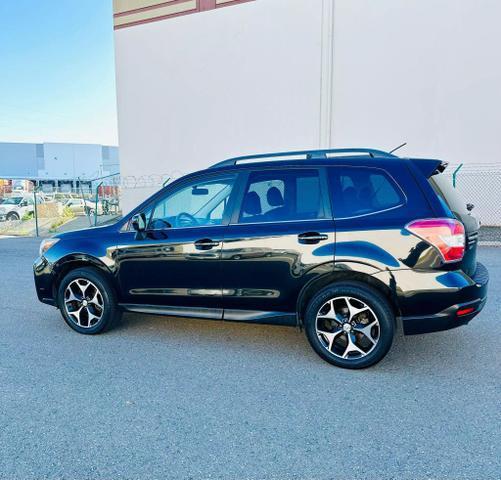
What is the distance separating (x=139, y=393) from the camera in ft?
9.61

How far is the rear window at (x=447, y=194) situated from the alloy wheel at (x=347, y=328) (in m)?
1.12

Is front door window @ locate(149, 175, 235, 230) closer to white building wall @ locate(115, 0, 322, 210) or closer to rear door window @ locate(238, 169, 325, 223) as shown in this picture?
rear door window @ locate(238, 169, 325, 223)

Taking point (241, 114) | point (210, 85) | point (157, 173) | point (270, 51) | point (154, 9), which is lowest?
point (157, 173)

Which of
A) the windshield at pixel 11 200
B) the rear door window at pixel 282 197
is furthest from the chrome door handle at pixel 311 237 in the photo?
the windshield at pixel 11 200

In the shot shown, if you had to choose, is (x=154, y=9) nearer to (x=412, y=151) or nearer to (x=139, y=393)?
(x=412, y=151)

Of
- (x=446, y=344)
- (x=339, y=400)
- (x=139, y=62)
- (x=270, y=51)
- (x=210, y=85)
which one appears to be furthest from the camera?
(x=139, y=62)

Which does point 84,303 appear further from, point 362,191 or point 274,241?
point 362,191

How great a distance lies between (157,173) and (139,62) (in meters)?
4.88

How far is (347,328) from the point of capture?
3.23 meters

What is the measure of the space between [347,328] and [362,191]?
121cm

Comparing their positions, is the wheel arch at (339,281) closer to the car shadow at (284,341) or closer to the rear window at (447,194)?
the car shadow at (284,341)

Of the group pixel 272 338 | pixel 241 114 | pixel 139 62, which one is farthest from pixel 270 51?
pixel 272 338

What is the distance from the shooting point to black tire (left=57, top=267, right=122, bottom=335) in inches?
159

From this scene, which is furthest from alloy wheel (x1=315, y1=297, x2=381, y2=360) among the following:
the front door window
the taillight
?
the front door window
